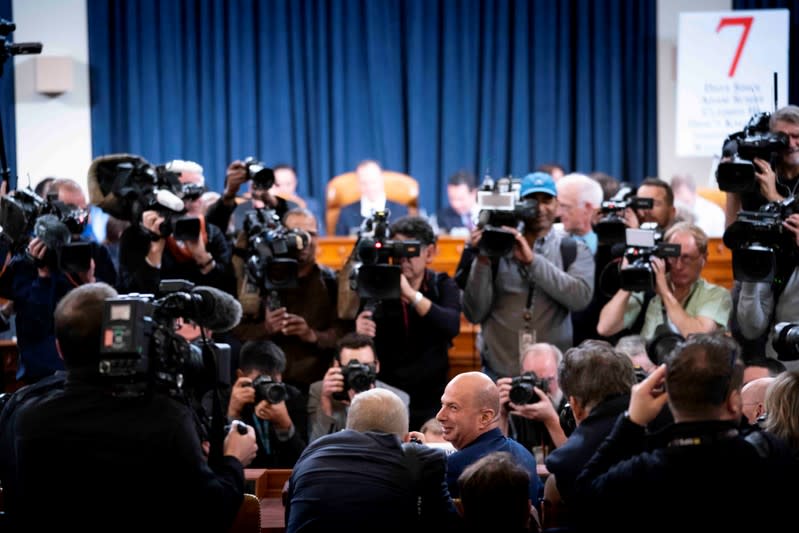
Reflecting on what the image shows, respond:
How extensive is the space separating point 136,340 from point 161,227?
7.56 feet

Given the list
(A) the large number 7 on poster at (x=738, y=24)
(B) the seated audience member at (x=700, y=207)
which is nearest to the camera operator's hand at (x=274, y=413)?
(B) the seated audience member at (x=700, y=207)

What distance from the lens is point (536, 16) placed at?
410 inches

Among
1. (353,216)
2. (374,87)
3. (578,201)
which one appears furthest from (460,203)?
(578,201)

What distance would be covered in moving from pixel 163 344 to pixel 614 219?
2.74 meters

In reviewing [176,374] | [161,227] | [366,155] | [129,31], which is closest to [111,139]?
[129,31]

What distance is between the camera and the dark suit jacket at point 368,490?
10.6ft

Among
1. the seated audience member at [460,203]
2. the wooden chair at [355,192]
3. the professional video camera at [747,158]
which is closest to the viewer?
the professional video camera at [747,158]

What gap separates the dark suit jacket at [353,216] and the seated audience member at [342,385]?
383 centimetres

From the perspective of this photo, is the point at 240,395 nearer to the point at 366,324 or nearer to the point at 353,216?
the point at 366,324

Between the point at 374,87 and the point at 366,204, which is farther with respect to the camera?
the point at 374,87

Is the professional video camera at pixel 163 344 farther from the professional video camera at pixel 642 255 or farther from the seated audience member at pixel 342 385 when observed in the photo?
the professional video camera at pixel 642 255

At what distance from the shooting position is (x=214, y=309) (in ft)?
10.2

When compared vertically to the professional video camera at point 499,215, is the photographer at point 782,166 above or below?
above

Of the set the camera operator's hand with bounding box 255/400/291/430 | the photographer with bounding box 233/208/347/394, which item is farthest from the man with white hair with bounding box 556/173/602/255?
the camera operator's hand with bounding box 255/400/291/430
